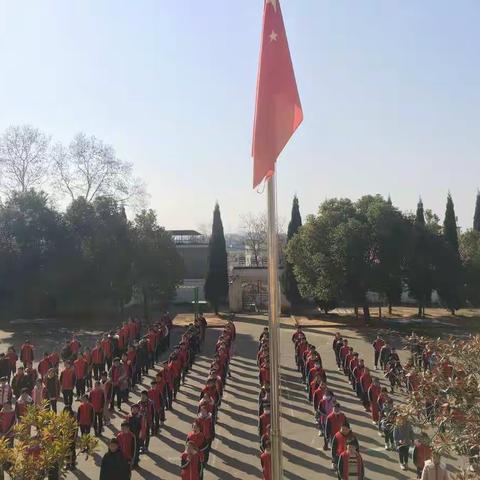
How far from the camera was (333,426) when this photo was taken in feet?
34.5

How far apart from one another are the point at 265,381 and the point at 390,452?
336 centimetres

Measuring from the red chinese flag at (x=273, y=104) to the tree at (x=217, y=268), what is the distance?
91.2 feet

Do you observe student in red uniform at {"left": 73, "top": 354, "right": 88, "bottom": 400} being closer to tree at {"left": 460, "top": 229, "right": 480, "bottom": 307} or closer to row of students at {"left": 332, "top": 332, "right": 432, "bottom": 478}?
row of students at {"left": 332, "top": 332, "right": 432, "bottom": 478}

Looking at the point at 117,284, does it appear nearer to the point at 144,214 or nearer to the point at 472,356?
the point at 144,214

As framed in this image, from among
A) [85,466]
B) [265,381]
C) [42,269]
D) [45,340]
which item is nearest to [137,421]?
[85,466]

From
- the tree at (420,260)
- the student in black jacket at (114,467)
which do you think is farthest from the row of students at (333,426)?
the tree at (420,260)

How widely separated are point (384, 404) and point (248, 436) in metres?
2.97

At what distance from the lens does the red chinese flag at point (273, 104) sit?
6395 millimetres

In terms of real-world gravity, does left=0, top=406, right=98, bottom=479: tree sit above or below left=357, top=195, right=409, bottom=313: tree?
below

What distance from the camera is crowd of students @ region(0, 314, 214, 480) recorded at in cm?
990

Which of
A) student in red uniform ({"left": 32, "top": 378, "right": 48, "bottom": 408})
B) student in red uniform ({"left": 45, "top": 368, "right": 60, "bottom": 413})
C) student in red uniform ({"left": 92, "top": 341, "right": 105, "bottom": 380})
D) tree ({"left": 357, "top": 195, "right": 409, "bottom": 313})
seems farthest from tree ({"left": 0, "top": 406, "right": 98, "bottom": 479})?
tree ({"left": 357, "top": 195, "right": 409, "bottom": 313})

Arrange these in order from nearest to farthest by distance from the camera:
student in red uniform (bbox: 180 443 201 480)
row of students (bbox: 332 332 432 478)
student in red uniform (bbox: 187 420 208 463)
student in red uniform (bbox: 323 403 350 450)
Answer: student in red uniform (bbox: 180 443 201 480)
student in red uniform (bbox: 187 420 208 463)
row of students (bbox: 332 332 432 478)
student in red uniform (bbox: 323 403 350 450)

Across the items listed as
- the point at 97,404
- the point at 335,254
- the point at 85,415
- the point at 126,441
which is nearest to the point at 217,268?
the point at 335,254

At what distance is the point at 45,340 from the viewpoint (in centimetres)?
2536
